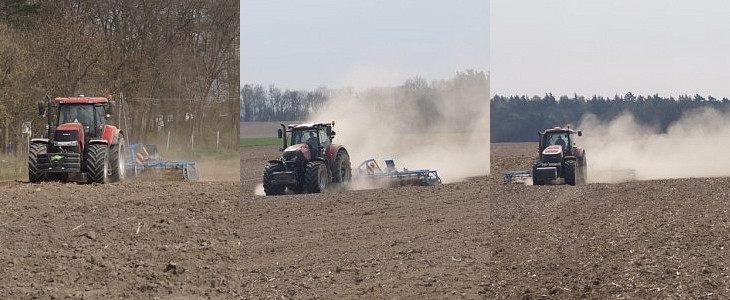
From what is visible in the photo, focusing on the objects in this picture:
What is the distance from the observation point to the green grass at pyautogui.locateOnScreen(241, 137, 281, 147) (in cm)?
764

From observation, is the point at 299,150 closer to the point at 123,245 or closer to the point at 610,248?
the point at 610,248

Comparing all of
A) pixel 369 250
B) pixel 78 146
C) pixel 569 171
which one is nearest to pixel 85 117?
pixel 78 146

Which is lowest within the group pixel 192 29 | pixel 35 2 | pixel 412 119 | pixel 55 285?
pixel 55 285

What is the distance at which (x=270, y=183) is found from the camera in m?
8.46

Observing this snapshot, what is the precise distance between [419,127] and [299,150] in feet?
5.24

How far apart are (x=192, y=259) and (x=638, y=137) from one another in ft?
81.7

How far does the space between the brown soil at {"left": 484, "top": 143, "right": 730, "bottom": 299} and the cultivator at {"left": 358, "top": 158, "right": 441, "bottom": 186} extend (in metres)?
0.96

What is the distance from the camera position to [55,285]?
1106cm

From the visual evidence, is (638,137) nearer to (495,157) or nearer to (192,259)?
(495,157)

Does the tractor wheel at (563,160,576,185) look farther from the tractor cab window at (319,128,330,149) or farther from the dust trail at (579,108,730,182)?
the tractor cab window at (319,128,330,149)

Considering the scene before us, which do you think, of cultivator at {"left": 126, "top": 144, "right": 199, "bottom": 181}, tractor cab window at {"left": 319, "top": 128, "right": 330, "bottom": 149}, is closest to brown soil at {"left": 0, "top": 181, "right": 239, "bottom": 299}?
tractor cab window at {"left": 319, "top": 128, "right": 330, "bottom": 149}

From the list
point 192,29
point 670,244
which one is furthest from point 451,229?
point 192,29

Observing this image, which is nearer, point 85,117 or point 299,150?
point 299,150

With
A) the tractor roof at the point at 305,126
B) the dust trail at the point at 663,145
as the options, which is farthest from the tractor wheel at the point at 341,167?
the dust trail at the point at 663,145
